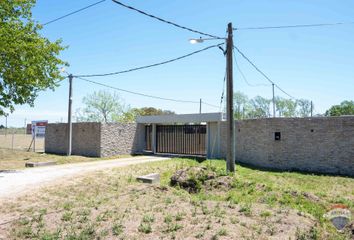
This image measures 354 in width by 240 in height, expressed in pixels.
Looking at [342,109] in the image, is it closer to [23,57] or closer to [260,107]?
[260,107]

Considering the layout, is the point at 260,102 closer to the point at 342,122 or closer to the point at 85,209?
the point at 342,122

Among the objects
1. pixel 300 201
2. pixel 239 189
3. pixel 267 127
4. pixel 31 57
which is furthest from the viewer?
pixel 267 127

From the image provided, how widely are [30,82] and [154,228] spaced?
395 inches

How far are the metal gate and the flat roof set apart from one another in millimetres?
870

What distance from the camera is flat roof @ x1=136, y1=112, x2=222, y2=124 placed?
18.0 meters

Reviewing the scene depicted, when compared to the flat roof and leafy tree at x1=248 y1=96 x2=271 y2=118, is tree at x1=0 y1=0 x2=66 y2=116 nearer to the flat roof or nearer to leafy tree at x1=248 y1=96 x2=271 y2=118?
the flat roof

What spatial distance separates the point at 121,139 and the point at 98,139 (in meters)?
1.83

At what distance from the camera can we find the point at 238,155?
1667 centimetres

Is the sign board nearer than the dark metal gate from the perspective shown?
No

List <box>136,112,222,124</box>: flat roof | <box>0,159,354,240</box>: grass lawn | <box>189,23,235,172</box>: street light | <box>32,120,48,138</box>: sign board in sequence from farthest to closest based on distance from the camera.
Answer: <box>32,120,48,138</box>: sign board
<box>136,112,222,124</box>: flat roof
<box>189,23,235,172</box>: street light
<box>0,159,354,240</box>: grass lawn

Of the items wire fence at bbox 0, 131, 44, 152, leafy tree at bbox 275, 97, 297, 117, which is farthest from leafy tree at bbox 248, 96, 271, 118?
wire fence at bbox 0, 131, 44, 152

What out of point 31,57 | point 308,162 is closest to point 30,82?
point 31,57

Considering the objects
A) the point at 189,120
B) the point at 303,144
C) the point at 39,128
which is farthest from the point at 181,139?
the point at 39,128

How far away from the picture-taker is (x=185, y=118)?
19.5 metres
